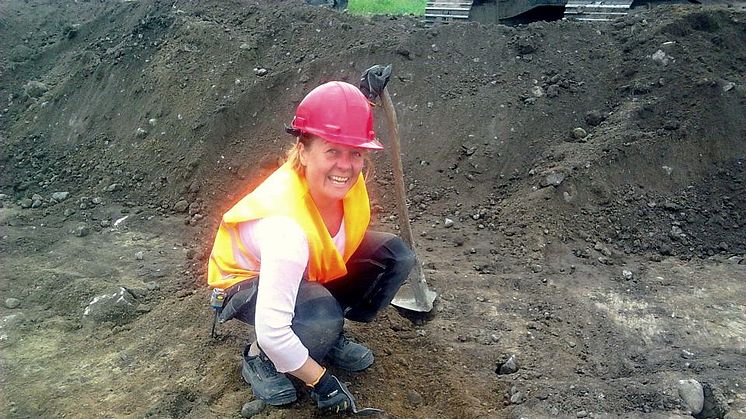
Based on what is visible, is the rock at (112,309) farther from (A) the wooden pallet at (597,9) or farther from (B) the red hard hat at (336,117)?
(A) the wooden pallet at (597,9)

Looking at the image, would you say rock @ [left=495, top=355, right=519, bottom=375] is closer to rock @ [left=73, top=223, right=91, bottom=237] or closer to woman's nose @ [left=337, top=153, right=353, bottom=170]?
woman's nose @ [left=337, top=153, right=353, bottom=170]

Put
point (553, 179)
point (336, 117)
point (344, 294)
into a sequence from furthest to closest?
point (553, 179)
point (344, 294)
point (336, 117)

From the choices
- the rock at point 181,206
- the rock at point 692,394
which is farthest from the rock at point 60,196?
the rock at point 692,394

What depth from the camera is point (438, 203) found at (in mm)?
5031

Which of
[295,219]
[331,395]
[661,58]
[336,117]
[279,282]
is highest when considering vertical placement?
[336,117]

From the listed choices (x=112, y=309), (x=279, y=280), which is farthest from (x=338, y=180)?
(x=112, y=309)

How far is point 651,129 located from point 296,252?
358 centimetres

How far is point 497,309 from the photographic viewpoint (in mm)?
3785

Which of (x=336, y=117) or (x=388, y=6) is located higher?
(x=336, y=117)

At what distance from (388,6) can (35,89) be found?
5424 mm

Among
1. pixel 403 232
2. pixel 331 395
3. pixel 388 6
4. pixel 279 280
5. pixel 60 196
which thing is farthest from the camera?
pixel 388 6

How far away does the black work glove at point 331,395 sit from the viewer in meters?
2.67

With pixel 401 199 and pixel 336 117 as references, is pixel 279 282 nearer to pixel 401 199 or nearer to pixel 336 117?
pixel 336 117

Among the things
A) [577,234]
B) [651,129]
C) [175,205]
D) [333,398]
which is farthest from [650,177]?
[175,205]
